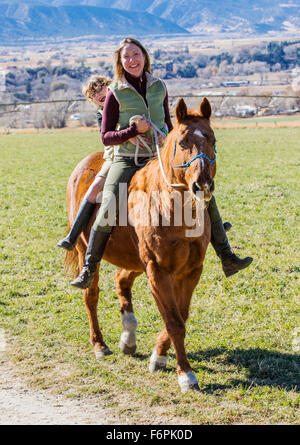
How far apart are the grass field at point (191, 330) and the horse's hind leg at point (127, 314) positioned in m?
0.12

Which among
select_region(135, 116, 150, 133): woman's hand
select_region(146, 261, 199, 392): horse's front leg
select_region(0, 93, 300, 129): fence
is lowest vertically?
select_region(146, 261, 199, 392): horse's front leg

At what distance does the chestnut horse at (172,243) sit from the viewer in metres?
3.84

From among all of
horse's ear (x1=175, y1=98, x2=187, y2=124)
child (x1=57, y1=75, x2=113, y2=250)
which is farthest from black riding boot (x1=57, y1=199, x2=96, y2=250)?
horse's ear (x1=175, y1=98, x2=187, y2=124)

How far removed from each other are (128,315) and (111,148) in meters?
1.83

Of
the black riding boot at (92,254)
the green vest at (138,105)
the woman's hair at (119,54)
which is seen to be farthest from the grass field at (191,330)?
the woman's hair at (119,54)

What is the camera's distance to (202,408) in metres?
4.17

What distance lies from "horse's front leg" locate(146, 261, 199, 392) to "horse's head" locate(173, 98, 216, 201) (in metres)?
0.89

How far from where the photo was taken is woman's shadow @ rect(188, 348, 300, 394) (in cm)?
457

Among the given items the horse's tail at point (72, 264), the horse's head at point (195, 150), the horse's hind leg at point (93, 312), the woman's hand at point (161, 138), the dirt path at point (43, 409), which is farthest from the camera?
the horse's tail at point (72, 264)

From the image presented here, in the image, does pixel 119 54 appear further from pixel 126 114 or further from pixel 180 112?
pixel 180 112

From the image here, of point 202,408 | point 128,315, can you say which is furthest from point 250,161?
point 202,408

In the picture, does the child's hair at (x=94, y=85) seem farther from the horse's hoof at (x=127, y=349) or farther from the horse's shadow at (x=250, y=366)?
the horse's shadow at (x=250, y=366)

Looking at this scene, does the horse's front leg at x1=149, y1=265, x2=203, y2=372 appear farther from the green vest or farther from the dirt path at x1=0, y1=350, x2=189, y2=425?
the green vest

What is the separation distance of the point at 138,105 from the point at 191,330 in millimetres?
2684
